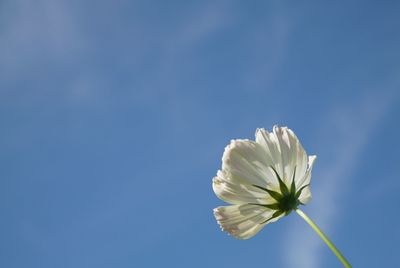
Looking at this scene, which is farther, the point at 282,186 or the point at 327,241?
the point at 282,186

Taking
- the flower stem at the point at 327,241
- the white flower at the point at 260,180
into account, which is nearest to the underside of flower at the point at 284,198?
the white flower at the point at 260,180

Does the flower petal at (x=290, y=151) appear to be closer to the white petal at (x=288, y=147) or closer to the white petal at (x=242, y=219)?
the white petal at (x=288, y=147)

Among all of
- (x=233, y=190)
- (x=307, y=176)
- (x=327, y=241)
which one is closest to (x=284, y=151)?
(x=307, y=176)

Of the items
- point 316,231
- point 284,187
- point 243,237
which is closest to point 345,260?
point 316,231

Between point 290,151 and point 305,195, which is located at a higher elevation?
point 290,151

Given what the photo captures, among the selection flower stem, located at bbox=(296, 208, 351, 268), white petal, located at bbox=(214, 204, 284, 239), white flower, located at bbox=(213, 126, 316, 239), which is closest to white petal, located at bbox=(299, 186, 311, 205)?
white flower, located at bbox=(213, 126, 316, 239)

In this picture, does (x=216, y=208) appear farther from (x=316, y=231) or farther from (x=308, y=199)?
(x=316, y=231)

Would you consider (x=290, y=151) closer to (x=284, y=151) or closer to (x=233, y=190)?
(x=284, y=151)
